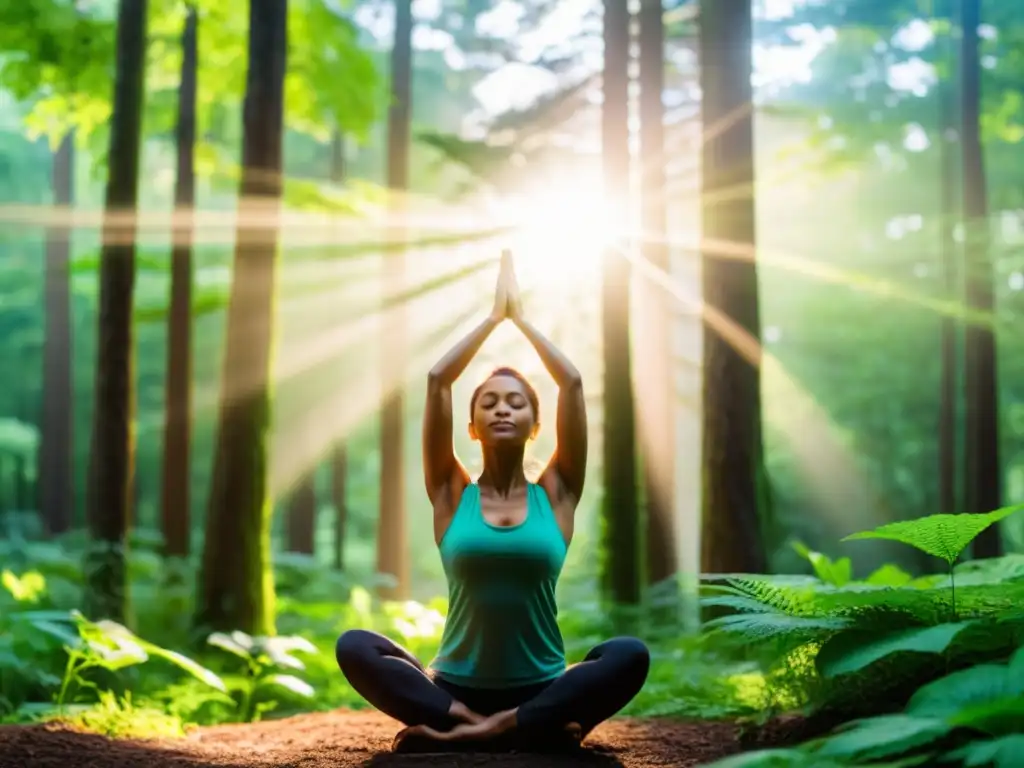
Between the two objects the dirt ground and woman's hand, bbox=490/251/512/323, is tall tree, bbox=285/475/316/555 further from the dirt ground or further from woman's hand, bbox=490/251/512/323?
woman's hand, bbox=490/251/512/323

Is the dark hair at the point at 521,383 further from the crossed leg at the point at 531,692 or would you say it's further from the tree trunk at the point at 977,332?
the tree trunk at the point at 977,332

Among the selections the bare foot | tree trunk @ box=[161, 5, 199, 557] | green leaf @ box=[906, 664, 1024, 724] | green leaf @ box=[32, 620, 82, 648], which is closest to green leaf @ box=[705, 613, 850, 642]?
green leaf @ box=[906, 664, 1024, 724]

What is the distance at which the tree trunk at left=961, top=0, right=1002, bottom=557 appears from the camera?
13617 mm

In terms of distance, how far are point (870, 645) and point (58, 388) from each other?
20.7 metres

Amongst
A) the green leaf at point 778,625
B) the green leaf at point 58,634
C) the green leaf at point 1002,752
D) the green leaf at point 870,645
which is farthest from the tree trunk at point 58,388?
the green leaf at point 1002,752

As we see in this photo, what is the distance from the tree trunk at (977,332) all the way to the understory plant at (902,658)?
31.0 feet

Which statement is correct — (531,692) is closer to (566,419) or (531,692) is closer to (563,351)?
(566,419)

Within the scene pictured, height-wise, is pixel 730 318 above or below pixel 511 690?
above

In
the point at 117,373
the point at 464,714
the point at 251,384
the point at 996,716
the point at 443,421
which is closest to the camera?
the point at 996,716

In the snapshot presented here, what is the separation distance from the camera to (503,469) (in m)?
4.63

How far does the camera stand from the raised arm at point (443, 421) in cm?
467

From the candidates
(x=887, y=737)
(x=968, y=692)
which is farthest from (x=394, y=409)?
(x=887, y=737)

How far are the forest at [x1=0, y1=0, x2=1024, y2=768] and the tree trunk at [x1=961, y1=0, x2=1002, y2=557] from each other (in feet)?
0.20

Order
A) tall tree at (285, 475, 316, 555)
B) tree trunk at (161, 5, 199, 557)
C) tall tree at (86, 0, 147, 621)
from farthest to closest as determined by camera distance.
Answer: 1. tall tree at (285, 475, 316, 555)
2. tree trunk at (161, 5, 199, 557)
3. tall tree at (86, 0, 147, 621)
